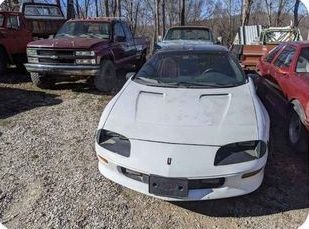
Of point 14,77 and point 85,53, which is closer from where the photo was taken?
point 85,53

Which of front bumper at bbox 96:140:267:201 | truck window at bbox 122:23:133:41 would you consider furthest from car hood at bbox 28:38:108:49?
front bumper at bbox 96:140:267:201

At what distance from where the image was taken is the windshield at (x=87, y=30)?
8.55 metres

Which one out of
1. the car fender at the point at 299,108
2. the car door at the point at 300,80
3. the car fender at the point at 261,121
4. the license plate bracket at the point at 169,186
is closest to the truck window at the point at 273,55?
the car door at the point at 300,80

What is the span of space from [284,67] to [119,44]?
4333 millimetres

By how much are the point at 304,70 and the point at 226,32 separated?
2494 cm

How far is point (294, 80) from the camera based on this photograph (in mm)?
5043

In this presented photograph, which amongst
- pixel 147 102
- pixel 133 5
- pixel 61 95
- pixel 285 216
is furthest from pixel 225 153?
pixel 133 5

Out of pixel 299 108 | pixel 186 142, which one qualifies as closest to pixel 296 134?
pixel 299 108

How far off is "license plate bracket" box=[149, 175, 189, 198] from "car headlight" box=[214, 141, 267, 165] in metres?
0.34

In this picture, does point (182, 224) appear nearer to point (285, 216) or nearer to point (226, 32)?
point (285, 216)

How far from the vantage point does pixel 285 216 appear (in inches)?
127

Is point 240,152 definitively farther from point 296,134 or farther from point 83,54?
point 83,54

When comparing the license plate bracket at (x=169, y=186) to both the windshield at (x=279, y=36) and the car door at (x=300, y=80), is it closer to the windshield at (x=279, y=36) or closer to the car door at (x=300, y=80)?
the car door at (x=300, y=80)

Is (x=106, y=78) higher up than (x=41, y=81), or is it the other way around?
(x=106, y=78)
